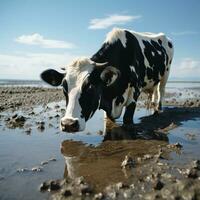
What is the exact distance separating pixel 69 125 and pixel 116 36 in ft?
11.5

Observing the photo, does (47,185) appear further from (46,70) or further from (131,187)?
(46,70)

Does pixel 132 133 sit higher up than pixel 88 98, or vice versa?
pixel 88 98

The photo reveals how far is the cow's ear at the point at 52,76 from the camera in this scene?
6637mm

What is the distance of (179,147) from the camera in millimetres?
5426

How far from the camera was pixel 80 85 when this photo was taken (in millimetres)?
6004

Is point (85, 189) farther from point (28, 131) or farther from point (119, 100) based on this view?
point (119, 100)

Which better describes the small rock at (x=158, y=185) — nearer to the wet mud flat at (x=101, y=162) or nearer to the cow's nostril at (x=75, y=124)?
the wet mud flat at (x=101, y=162)

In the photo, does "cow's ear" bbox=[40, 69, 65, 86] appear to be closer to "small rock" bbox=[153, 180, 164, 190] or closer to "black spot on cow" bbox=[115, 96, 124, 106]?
"black spot on cow" bbox=[115, 96, 124, 106]

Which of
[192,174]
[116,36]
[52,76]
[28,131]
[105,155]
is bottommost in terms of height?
[28,131]

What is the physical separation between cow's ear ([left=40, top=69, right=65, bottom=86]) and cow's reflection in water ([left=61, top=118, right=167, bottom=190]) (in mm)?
1265

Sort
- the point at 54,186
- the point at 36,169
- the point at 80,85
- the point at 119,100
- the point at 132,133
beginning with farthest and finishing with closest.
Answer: the point at 119,100 → the point at 132,133 → the point at 80,85 → the point at 36,169 → the point at 54,186

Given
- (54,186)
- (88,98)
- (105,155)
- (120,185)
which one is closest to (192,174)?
(120,185)

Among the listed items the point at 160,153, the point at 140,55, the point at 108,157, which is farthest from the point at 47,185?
the point at 140,55

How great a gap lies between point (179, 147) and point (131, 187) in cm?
214
